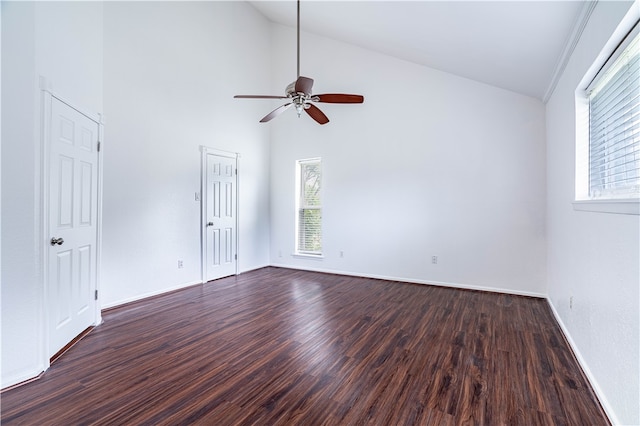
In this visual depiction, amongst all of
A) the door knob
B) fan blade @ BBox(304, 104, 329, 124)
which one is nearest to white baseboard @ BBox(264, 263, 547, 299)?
fan blade @ BBox(304, 104, 329, 124)

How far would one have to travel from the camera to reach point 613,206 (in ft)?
5.33

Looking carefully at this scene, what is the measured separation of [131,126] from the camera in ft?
12.0

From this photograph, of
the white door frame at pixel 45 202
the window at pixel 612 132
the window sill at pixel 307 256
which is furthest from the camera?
the window sill at pixel 307 256

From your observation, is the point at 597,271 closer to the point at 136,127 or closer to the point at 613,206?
the point at 613,206

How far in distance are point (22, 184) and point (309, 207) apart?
4124 millimetres

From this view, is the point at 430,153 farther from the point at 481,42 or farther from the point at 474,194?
the point at 481,42

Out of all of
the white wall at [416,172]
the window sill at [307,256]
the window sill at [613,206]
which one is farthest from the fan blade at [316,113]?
the window sill at [307,256]

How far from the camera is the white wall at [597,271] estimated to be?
1443 millimetres

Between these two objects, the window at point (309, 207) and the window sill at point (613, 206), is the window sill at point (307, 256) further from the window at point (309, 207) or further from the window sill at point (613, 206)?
the window sill at point (613, 206)

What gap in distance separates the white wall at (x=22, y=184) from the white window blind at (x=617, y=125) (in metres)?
3.80

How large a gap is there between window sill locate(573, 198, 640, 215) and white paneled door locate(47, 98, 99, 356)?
3747 millimetres

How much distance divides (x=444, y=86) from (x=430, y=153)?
102 centimetres

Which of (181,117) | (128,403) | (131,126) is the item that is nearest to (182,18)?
Answer: (181,117)

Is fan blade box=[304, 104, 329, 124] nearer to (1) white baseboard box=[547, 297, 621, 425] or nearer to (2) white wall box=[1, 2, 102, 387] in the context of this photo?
(2) white wall box=[1, 2, 102, 387]
